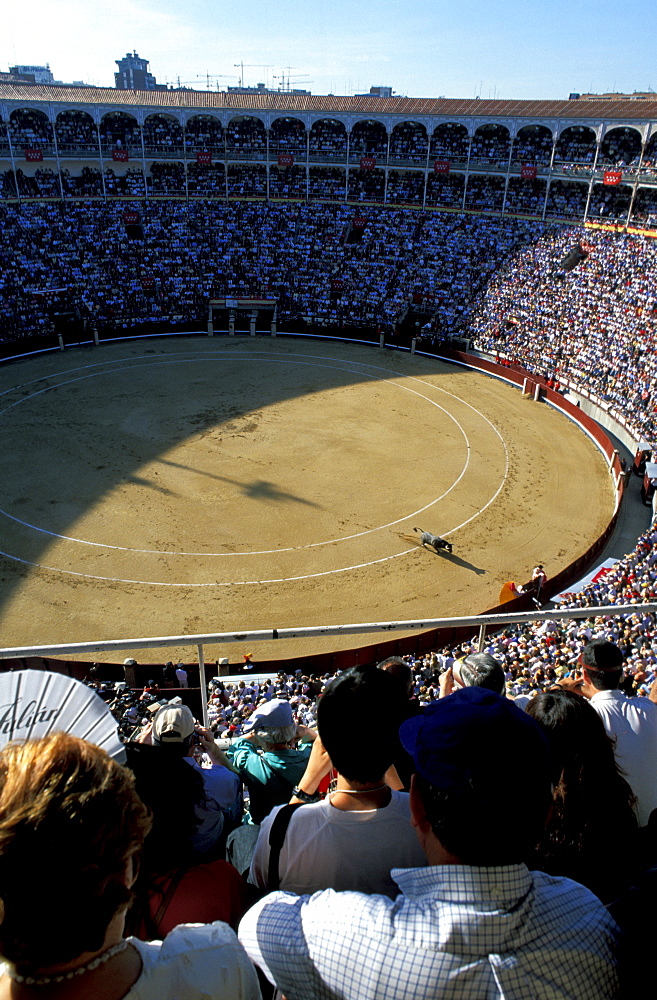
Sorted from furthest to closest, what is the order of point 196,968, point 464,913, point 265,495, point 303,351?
1. point 303,351
2. point 265,495
3. point 196,968
4. point 464,913

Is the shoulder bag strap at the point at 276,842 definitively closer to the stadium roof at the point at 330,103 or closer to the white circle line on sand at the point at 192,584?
the white circle line on sand at the point at 192,584

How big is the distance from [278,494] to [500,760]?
85.3 ft

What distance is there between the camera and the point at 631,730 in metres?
4.84

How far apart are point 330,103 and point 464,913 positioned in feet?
229

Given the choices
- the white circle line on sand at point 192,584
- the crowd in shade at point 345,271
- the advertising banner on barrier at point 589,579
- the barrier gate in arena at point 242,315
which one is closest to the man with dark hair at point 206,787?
the advertising banner on barrier at point 589,579

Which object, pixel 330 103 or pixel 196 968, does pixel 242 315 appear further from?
pixel 196 968

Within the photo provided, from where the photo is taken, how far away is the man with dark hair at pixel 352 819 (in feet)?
10.5

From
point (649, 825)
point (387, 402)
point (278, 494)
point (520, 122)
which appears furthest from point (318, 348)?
point (649, 825)

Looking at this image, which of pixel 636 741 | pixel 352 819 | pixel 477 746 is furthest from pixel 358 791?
pixel 636 741

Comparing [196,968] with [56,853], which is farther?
[196,968]

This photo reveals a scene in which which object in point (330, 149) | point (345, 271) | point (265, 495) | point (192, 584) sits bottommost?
point (192, 584)

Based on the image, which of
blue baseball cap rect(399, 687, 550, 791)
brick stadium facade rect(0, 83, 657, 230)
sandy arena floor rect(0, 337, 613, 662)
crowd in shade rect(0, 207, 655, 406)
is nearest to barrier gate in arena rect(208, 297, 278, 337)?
crowd in shade rect(0, 207, 655, 406)

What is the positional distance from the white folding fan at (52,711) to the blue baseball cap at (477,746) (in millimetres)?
1414

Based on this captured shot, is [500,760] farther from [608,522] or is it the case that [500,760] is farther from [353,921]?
[608,522]
